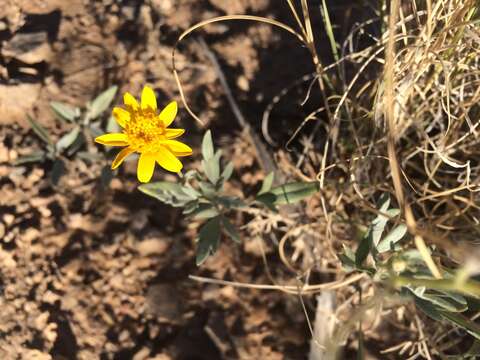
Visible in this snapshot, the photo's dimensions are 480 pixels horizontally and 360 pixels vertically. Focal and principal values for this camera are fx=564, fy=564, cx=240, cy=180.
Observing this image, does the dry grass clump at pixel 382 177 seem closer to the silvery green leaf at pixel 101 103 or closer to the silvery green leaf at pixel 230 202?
the silvery green leaf at pixel 230 202

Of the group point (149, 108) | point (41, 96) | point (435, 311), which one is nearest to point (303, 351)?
point (435, 311)

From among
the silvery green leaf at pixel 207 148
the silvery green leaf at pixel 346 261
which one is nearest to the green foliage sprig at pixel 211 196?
the silvery green leaf at pixel 207 148

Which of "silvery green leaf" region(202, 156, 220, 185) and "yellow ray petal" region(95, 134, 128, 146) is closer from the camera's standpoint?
"yellow ray petal" region(95, 134, 128, 146)

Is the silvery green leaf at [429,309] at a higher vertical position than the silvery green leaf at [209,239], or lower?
lower

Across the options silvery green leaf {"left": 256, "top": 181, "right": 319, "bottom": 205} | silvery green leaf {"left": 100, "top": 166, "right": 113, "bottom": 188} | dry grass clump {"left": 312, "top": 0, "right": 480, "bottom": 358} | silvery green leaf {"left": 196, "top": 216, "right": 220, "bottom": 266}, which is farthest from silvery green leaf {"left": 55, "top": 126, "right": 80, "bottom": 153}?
dry grass clump {"left": 312, "top": 0, "right": 480, "bottom": 358}

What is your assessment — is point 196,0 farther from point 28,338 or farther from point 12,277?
point 28,338

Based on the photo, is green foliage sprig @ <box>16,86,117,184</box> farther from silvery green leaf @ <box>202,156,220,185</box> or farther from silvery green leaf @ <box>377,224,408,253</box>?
silvery green leaf @ <box>377,224,408,253</box>
